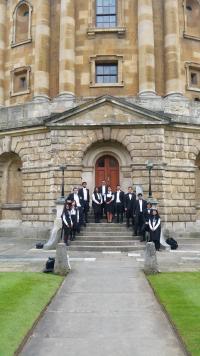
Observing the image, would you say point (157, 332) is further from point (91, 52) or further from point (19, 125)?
point (91, 52)

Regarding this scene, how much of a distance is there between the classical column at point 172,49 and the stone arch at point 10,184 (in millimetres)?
10529

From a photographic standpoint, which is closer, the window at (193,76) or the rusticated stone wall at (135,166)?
the rusticated stone wall at (135,166)

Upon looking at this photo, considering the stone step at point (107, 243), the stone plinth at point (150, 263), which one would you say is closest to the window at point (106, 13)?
the stone step at point (107, 243)

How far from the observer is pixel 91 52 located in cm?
2455

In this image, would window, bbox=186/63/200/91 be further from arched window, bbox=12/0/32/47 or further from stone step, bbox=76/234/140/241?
stone step, bbox=76/234/140/241

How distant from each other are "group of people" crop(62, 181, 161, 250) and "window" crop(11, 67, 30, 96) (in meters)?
10.2

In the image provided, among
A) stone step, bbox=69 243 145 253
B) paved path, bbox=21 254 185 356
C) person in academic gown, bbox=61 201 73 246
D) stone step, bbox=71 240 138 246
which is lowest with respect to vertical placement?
paved path, bbox=21 254 185 356

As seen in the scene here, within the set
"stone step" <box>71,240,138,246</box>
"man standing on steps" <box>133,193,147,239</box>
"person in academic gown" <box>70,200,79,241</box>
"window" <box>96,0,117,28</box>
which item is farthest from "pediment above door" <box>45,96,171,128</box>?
"stone step" <box>71,240,138,246</box>

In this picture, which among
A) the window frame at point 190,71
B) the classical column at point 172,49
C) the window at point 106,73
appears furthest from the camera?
the window frame at point 190,71

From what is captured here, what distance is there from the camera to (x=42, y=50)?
2456 centimetres

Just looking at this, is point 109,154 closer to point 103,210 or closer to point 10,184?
point 103,210

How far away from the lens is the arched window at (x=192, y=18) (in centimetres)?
2614

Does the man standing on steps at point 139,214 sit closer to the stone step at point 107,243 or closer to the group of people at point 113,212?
the group of people at point 113,212

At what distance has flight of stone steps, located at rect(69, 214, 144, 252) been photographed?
54.2ft
